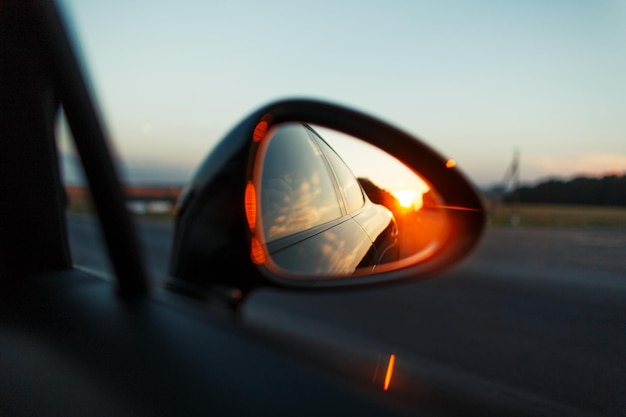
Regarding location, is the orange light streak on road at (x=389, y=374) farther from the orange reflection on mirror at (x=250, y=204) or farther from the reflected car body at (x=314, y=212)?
the orange reflection on mirror at (x=250, y=204)

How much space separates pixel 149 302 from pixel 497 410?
1.83m

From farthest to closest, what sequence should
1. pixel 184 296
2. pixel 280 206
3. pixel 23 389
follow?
pixel 184 296
pixel 280 206
pixel 23 389

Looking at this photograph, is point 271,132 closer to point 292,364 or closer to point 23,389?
point 292,364

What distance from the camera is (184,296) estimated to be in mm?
2924

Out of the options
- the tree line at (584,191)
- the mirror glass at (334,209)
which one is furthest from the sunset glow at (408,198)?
the tree line at (584,191)

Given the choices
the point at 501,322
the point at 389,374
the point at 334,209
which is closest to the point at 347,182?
the point at 334,209

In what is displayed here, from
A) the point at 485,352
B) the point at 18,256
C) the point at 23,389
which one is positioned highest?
the point at 18,256

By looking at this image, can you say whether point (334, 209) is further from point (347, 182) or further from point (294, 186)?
point (294, 186)

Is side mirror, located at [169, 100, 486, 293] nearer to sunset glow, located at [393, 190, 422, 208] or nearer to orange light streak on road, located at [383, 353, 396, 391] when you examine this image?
sunset glow, located at [393, 190, 422, 208]

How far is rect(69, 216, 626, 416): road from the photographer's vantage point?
2.59m

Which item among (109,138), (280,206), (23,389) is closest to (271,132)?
(280,206)

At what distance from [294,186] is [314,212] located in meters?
0.17

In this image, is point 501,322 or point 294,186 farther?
point 501,322

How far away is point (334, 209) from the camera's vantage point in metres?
2.02
